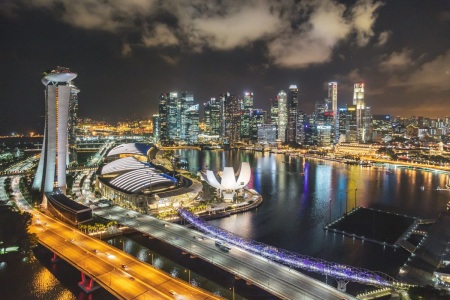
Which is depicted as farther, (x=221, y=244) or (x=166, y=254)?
(x=166, y=254)

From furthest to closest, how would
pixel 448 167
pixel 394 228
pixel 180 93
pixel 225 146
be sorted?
pixel 180 93 → pixel 225 146 → pixel 448 167 → pixel 394 228

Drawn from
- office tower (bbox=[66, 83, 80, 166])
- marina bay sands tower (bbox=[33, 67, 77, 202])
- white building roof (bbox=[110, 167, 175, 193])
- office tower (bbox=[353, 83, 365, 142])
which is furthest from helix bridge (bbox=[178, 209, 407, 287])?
office tower (bbox=[353, 83, 365, 142])

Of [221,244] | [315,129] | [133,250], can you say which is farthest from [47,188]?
[315,129]

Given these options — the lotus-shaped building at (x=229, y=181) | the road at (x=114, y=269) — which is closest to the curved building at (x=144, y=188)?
the lotus-shaped building at (x=229, y=181)

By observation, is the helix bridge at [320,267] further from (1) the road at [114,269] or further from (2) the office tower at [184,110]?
(2) the office tower at [184,110]

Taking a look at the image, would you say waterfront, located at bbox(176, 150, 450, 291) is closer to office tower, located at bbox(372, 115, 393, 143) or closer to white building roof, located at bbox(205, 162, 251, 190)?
white building roof, located at bbox(205, 162, 251, 190)

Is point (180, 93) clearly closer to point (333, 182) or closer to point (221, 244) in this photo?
point (333, 182)

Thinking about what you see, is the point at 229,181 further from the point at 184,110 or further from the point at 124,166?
the point at 184,110
